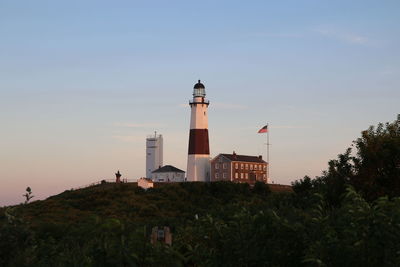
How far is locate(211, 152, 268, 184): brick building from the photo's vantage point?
297 feet

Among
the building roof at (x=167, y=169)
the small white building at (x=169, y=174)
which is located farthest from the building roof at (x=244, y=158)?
the building roof at (x=167, y=169)

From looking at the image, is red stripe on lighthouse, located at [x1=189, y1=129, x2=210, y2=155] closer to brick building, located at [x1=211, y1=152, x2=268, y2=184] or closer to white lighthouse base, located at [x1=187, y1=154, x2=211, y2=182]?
white lighthouse base, located at [x1=187, y1=154, x2=211, y2=182]

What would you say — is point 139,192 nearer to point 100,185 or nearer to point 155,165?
point 100,185

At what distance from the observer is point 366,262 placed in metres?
8.25

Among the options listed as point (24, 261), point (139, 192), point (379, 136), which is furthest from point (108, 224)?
point (139, 192)

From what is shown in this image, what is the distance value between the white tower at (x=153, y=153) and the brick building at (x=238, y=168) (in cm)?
1844

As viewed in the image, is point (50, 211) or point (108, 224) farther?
point (50, 211)

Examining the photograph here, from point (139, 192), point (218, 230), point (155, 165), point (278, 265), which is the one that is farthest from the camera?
point (155, 165)

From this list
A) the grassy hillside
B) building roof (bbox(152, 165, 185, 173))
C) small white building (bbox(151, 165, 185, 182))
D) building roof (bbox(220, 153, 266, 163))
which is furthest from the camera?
building roof (bbox(152, 165, 185, 173))

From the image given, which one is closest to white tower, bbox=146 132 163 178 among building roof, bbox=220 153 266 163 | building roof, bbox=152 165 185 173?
building roof, bbox=152 165 185 173

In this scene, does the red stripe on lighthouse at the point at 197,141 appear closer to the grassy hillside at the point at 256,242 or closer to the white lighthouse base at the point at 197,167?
the white lighthouse base at the point at 197,167

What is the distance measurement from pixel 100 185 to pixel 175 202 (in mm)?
23401

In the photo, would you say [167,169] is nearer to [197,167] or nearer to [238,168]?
[238,168]

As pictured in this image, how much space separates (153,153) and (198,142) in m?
23.8
